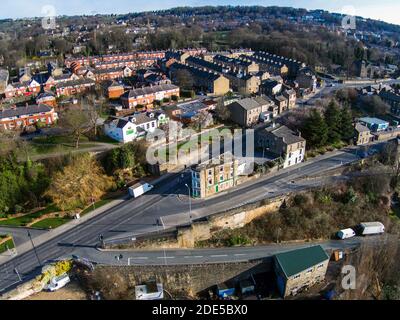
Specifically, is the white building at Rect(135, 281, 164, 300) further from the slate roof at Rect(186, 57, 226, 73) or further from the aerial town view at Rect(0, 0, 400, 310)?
the slate roof at Rect(186, 57, 226, 73)

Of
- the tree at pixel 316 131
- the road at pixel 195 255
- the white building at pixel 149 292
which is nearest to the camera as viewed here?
the white building at pixel 149 292

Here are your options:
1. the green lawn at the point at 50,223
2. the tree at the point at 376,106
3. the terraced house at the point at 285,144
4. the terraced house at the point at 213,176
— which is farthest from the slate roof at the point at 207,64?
the green lawn at the point at 50,223

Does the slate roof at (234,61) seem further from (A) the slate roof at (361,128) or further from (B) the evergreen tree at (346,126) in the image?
(A) the slate roof at (361,128)

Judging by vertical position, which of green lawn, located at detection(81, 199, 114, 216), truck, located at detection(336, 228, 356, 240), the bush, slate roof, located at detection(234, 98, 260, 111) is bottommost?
truck, located at detection(336, 228, 356, 240)

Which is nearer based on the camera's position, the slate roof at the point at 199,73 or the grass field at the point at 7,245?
the grass field at the point at 7,245

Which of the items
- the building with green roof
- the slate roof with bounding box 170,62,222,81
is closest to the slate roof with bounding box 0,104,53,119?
the slate roof with bounding box 170,62,222,81

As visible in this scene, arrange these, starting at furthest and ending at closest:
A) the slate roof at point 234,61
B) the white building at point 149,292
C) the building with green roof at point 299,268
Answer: the slate roof at point 234,61 → the building with green roof at point 299,268 → the white building at point 149,292

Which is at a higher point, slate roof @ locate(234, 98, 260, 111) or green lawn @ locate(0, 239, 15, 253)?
slate roof @ locate(234, 98, 260, 111)
